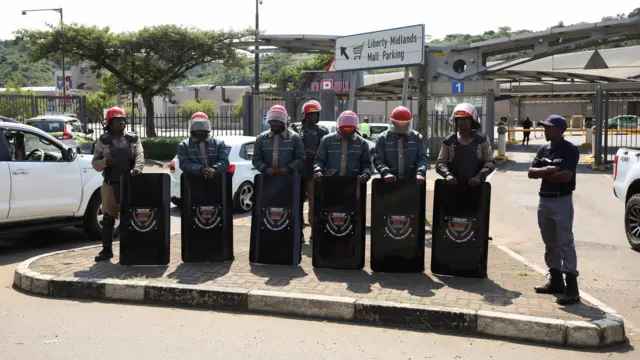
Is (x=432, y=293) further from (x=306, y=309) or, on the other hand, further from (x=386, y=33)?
(x=386, y=33)

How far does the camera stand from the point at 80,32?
2664 centimetres

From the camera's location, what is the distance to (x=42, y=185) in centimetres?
865

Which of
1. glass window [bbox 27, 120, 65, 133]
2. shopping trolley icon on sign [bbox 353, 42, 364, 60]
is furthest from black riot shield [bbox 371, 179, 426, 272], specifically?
glass window [bbox 27, 120, 65, 133]

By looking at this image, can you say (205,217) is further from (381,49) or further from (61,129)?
(61,129)

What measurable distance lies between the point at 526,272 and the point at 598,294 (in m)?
0.76

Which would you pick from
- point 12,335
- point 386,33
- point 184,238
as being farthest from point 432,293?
point 386,33

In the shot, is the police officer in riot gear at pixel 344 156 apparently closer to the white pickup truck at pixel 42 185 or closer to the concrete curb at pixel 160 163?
the white pickup truck at pixel 42 185

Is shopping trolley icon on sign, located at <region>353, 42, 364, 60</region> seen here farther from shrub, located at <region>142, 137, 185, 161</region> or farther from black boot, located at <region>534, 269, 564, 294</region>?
shrub, located at <region>142, 137, 185, 161</region>

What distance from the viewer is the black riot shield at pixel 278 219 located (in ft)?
23.5

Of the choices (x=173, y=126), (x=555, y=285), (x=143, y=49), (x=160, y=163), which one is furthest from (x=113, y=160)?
(x=173, y=126)

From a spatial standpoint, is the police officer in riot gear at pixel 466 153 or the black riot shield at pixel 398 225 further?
the black riot shield at pixel 398 225

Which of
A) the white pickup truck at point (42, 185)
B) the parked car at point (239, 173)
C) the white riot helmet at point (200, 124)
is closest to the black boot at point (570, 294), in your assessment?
the white riot helmet at point (200, 124)

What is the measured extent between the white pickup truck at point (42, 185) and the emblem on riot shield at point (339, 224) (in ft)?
13.8

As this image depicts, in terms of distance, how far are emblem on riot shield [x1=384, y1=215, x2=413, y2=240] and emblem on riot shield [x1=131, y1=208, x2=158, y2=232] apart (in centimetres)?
262
